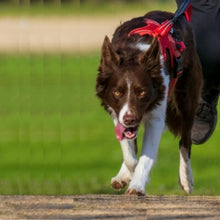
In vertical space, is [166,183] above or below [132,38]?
below

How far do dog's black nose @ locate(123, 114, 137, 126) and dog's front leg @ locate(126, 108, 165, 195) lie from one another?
524 millimetres

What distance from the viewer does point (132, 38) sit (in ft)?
26.5

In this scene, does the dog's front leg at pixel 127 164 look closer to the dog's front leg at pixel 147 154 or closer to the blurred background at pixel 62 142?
the dog's front leg at pixel 147 154

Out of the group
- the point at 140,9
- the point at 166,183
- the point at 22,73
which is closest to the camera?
the point at 166,183

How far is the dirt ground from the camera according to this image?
22.2ft

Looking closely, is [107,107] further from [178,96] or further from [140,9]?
[140,9]

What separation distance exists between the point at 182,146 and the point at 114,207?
92.6 inches

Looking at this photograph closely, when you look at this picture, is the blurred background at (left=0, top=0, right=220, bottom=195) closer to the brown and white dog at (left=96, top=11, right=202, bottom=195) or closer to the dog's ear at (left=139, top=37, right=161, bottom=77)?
the brown and white dog at (left=96, top=11, right=202, bottom=195)

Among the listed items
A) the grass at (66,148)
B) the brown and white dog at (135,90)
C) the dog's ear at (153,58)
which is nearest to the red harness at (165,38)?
the brown and white dog at (135,90)

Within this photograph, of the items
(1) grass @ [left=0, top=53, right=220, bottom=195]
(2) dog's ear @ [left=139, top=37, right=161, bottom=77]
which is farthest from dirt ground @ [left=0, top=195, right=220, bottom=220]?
(1) grass @ [left=0, top=53, right=220, bottom=195]

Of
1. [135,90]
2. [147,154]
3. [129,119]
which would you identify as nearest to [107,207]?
[129,119]

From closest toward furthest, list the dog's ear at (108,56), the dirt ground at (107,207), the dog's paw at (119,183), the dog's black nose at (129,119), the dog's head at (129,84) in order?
the dirt ground at (107,207)
the dog's black nose at (129,119)
the dog's head at (129,84)
the dog's ear at (108,56)
the dog's paw at (119,183)

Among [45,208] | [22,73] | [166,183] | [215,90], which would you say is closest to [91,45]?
[22,73]

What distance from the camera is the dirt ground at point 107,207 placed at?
676 cm
